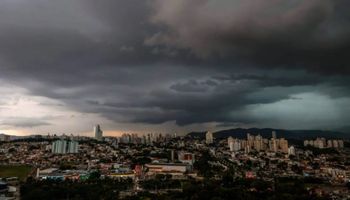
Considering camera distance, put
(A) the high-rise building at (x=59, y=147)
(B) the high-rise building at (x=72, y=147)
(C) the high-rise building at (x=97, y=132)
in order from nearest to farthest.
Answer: (A) the high-rise building at (x=59, y=147), (B) the high-rise building at (x=72, y=147), (C) the high-rise building at (x=97, y=132)

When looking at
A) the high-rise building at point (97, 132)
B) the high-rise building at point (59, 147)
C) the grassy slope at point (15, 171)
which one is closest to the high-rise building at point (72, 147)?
the high-rise building at point (59, 147)

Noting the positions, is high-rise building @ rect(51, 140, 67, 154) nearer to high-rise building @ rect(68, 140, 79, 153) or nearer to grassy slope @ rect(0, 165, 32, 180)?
high-rise building @ rect(68, 140, 79, 153)

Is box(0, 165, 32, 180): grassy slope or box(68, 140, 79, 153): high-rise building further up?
box(68, 140, 79, 153): high-rise building

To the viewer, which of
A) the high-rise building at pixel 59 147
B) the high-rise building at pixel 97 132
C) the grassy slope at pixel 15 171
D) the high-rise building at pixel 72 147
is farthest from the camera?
the high-rise building at pixel 97 132

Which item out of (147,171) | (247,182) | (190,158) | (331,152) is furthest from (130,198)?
(331,152)

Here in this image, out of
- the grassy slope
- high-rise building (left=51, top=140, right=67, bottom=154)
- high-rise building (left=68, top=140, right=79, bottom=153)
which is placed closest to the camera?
the grassy slope

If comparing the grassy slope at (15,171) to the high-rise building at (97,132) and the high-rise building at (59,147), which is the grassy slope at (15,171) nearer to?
the high-rise building at (59,147)

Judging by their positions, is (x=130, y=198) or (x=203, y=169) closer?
(x=130, y=198)

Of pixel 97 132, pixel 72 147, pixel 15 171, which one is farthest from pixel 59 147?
pixel 97 132

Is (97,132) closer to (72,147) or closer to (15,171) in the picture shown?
(72,147)

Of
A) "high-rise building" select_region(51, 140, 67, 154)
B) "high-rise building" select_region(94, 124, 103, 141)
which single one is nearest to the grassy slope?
"high-rise building" select_region(51, 140, 67, 154)

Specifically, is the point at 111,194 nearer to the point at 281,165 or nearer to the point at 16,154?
the point at 281,165
